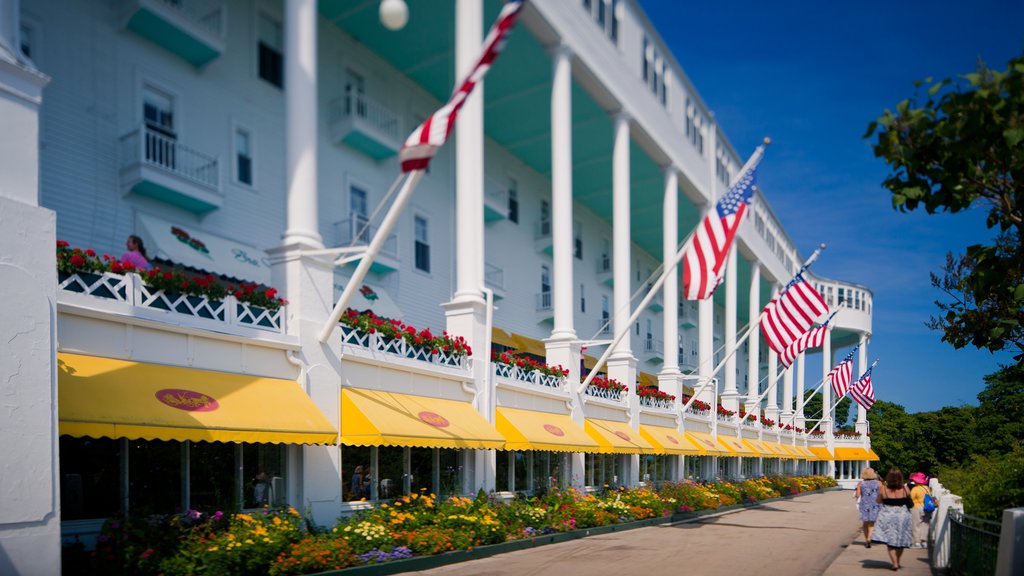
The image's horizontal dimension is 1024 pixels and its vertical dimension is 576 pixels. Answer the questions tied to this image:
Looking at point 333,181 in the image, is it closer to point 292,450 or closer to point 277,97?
point 277,97

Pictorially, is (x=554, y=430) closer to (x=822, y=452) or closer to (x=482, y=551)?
(x=482, y=551)

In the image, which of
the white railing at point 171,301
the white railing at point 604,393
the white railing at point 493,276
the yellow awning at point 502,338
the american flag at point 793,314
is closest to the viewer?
the white railing at point 171,301

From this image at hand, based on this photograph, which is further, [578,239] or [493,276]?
[578,239]

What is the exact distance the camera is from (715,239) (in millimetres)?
21656

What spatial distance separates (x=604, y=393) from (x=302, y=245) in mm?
13955

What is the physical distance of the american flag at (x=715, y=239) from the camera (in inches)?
846

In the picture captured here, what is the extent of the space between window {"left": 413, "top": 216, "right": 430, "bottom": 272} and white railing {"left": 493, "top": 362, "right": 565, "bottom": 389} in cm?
689

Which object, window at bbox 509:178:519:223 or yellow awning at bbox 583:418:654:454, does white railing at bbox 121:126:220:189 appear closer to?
yellow awning at bbox 583:418:654:454

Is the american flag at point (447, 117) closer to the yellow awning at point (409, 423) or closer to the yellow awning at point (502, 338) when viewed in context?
the yellow awning at point (409, 423)

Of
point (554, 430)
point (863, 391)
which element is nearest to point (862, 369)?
point (863, 391)

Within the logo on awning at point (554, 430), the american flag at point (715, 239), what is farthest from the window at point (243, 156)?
the american flag at point (715, 239)

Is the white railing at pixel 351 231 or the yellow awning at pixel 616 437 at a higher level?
the white railing at pixel 351 231

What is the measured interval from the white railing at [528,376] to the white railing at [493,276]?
28.5 ft

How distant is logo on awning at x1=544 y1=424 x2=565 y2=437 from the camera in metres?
20.6
